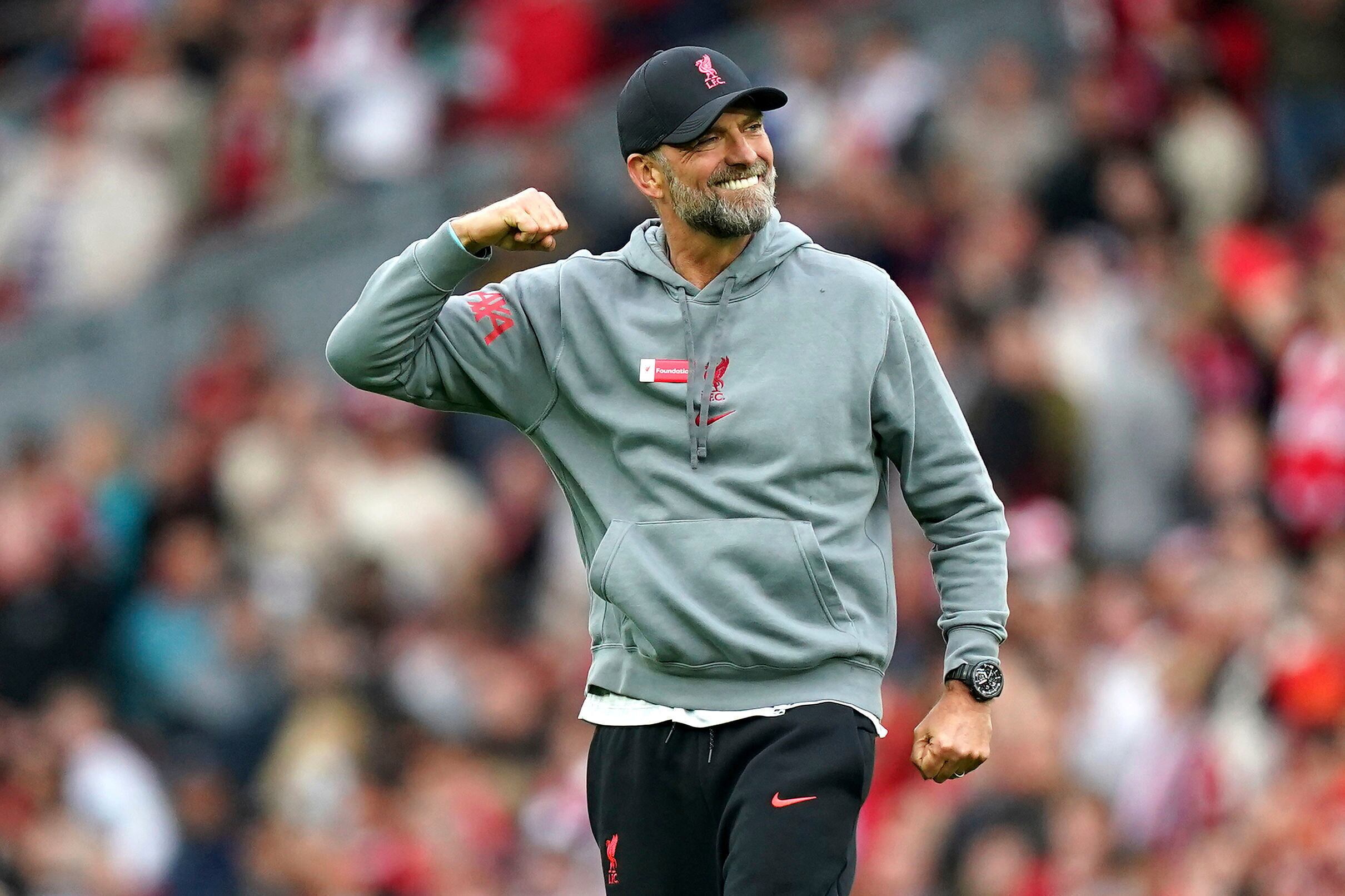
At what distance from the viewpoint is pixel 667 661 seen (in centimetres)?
489

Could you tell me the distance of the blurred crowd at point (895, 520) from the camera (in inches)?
349

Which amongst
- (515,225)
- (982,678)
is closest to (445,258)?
(515,225)

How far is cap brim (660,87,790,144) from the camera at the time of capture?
4.88 metres

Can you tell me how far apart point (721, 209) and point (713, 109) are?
19cm

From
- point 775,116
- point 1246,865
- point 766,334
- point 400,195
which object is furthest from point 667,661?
point 400,195

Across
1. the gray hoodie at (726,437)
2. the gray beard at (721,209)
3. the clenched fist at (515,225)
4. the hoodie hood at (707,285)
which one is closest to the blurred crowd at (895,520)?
the gray hoodie at (726,437)

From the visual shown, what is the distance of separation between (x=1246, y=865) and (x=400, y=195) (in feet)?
26.6

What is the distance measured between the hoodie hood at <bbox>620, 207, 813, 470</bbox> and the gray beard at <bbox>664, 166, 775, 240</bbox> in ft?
Result: 0.21

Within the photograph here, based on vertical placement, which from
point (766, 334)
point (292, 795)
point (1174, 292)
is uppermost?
point (766, 334)

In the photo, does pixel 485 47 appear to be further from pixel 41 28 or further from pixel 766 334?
pixel 766 334

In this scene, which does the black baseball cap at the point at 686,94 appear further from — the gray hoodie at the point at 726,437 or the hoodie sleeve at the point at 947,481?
the hoodie sleeve at the point at 947,481

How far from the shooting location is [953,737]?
16.0ft

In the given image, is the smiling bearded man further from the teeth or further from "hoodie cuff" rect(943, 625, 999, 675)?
"hoodie cuff" rect(943, 625, 999, 675)

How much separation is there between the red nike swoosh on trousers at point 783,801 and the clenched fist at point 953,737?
240 millimetres
